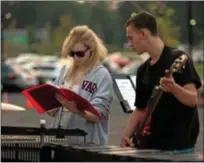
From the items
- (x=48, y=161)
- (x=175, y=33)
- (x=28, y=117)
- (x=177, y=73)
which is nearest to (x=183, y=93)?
(x=177, y=73)

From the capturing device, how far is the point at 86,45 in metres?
5.06

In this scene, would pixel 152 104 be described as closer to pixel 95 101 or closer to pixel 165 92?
pixel 165 92

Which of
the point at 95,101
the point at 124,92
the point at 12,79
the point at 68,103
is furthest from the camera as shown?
the point at 12,79

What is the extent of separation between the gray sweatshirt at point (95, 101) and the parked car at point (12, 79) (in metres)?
25.3

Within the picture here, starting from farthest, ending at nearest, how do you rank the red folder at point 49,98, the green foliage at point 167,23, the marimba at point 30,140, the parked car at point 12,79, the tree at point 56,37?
the tree at point 56,37
the parked car at point 12,79
the green foliage at point 167,23
the red folder at point 49,98
the marimba at point 30,140

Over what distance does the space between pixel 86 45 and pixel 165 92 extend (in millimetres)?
872

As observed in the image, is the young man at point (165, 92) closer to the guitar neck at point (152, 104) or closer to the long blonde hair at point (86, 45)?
the guitar neck at point (152, 104)

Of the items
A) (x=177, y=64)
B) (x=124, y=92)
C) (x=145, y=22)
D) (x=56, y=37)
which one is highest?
(x=145, y=22)

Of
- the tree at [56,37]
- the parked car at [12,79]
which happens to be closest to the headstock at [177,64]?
the parked car at [12,79]

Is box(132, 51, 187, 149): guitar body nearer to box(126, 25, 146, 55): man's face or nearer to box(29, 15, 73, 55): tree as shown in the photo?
box(126, 25, 146, 55): man's face

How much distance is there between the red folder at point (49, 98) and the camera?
4723mm

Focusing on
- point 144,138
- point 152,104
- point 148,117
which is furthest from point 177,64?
point 144,138

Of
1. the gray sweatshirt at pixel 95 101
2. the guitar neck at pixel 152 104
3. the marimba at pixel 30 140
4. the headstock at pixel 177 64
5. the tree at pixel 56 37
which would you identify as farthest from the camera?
the tree at pixel 56 37

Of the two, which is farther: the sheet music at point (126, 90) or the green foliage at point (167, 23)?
the green foliage at point (167, 23)
